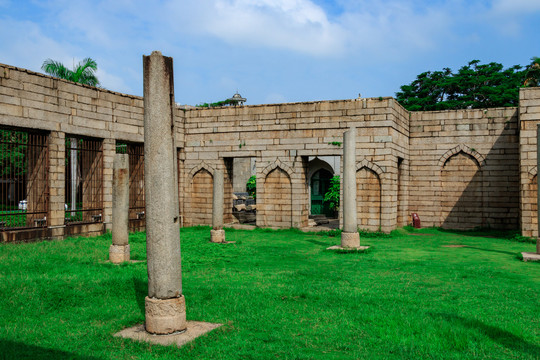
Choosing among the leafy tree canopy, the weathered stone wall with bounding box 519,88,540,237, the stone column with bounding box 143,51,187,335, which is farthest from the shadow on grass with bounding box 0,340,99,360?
the leafy tree canopy

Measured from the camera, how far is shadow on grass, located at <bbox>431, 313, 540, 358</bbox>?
5011 mm

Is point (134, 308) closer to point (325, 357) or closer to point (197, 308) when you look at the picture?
point (197, 308)

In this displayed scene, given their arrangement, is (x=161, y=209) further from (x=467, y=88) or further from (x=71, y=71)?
(x=467, y=88)

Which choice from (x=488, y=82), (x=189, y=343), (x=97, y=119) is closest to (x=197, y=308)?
(x=189, y=343)

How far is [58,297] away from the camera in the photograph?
6930mm

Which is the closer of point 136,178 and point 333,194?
point 136,178

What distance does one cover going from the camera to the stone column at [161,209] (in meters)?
5.37

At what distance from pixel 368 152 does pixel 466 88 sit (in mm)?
21498

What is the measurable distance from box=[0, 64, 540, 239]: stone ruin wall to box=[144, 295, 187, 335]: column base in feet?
31.1

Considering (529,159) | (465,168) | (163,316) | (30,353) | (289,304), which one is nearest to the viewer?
(30,353)

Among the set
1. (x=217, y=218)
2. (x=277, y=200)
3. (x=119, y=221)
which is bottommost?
(x=217, y=218)

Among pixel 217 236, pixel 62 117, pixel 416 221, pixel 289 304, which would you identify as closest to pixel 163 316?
pixel 289 304

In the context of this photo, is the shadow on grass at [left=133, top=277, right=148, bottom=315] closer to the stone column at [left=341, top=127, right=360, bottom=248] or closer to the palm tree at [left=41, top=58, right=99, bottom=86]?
the stone column at [left=341, top=127, right=360, bottom=248]

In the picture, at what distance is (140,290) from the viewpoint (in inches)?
294
